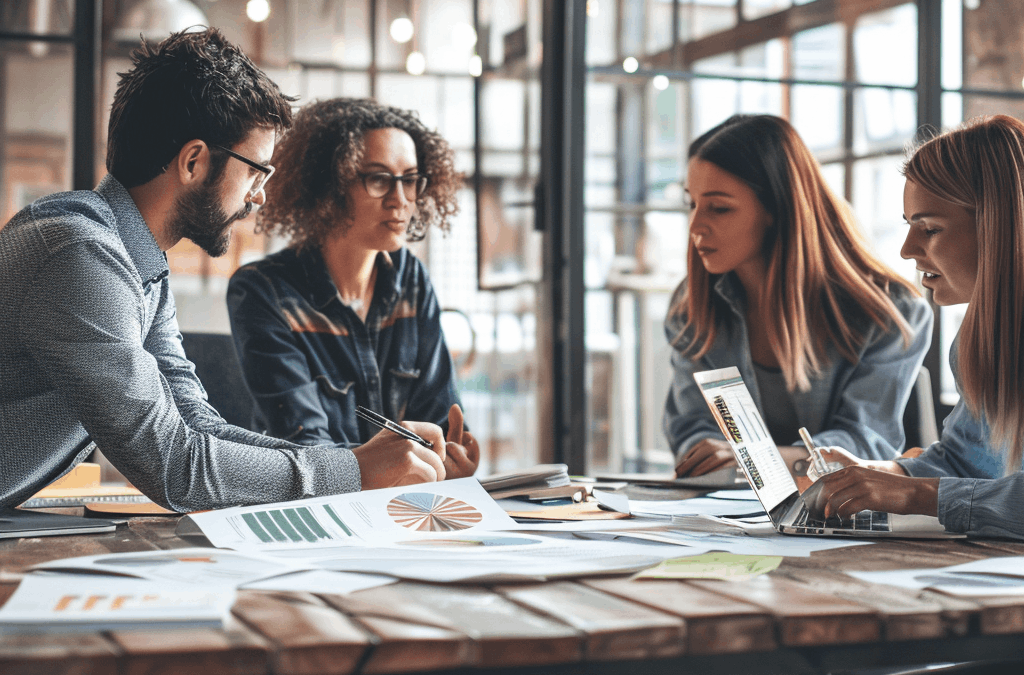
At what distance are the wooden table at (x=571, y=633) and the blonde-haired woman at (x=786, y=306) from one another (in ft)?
4.18

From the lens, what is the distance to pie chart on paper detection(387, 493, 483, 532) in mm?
1242

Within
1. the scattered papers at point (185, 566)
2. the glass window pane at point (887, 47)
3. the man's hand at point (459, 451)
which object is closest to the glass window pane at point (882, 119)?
the glass window pane at point (887, 47)

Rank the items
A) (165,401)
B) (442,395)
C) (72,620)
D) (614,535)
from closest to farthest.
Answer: (72,620), (614,535), (165,401), (442,395)

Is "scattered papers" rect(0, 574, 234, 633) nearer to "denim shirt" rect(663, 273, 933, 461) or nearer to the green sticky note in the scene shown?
the green sticky note

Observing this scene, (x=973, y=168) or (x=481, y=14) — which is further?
(x=481, y=14)

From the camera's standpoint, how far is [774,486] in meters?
1.34

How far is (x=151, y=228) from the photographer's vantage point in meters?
1.60

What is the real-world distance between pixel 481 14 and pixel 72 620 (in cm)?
354

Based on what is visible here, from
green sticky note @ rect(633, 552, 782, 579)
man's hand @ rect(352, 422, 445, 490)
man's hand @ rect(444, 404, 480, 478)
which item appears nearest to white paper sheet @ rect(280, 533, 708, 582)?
green sticky note @ rect(633, 552, 782, 579)

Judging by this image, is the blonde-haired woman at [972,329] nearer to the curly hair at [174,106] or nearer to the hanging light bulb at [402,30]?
the curly hair at [174,106]

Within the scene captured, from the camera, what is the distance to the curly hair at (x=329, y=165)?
2236 mm

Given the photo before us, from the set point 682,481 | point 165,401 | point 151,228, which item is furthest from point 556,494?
point 151,228

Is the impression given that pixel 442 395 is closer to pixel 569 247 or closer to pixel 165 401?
pixel 165 401

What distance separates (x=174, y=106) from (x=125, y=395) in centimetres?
52
